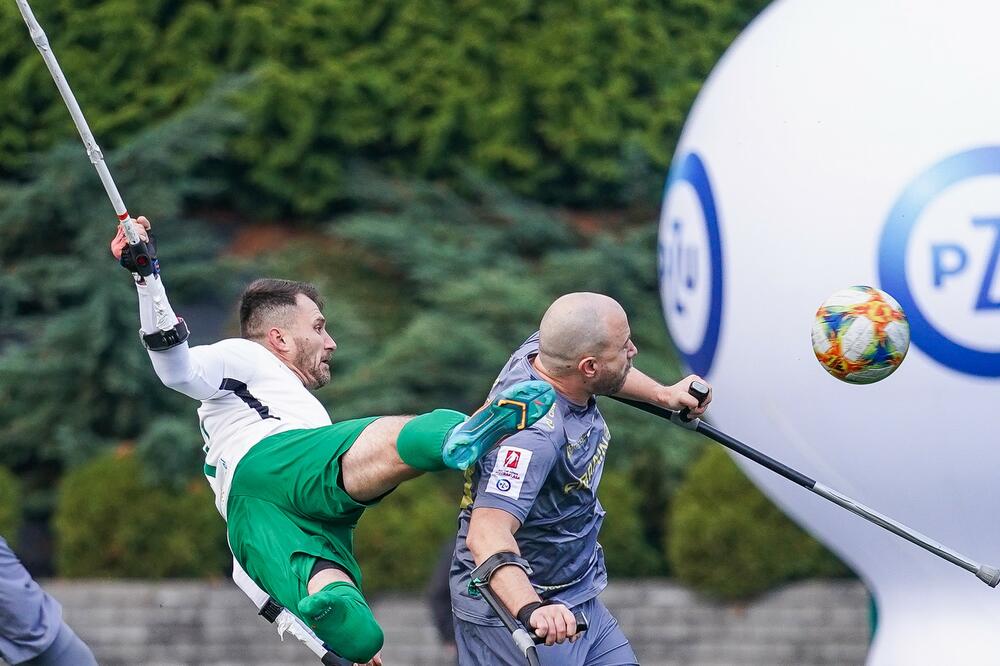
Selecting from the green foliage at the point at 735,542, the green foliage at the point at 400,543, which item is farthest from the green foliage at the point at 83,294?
the green foliage at the point at 735,542

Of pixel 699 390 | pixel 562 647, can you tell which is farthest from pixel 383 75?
pixel 562 647

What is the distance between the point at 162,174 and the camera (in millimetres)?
10195

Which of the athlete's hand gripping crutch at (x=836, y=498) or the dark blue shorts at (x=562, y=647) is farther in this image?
the athlete's hand gripping crutch at (x=836, y=498)

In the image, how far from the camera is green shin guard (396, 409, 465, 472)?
15.1 feet

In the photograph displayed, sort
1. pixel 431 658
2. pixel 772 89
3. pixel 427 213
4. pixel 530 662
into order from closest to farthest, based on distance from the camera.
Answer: pixel 530 662, pixel 772 89, pixel 431 658, pixel 427 213

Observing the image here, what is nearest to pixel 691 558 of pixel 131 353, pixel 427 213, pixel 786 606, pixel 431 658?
pixel 786 606

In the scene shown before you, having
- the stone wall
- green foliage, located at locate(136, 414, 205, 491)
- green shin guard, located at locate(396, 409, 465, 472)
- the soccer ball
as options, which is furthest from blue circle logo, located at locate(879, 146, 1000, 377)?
green foliage, located at locate(136, 414, 205, 491)

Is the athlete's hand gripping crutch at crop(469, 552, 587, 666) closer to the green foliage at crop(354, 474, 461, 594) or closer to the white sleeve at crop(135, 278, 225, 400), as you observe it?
the white sleeve at crop(135, 278, 225, 400)

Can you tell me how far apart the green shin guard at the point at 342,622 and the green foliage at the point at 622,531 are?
182 inches

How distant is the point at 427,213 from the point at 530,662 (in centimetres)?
661

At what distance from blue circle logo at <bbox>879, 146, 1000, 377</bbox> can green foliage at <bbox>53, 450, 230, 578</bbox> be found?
545cm

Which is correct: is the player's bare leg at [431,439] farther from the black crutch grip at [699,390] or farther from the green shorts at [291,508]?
the black crutch grip at [699,390]

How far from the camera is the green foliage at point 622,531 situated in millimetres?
9367

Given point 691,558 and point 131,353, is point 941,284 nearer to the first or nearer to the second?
point 691,558
